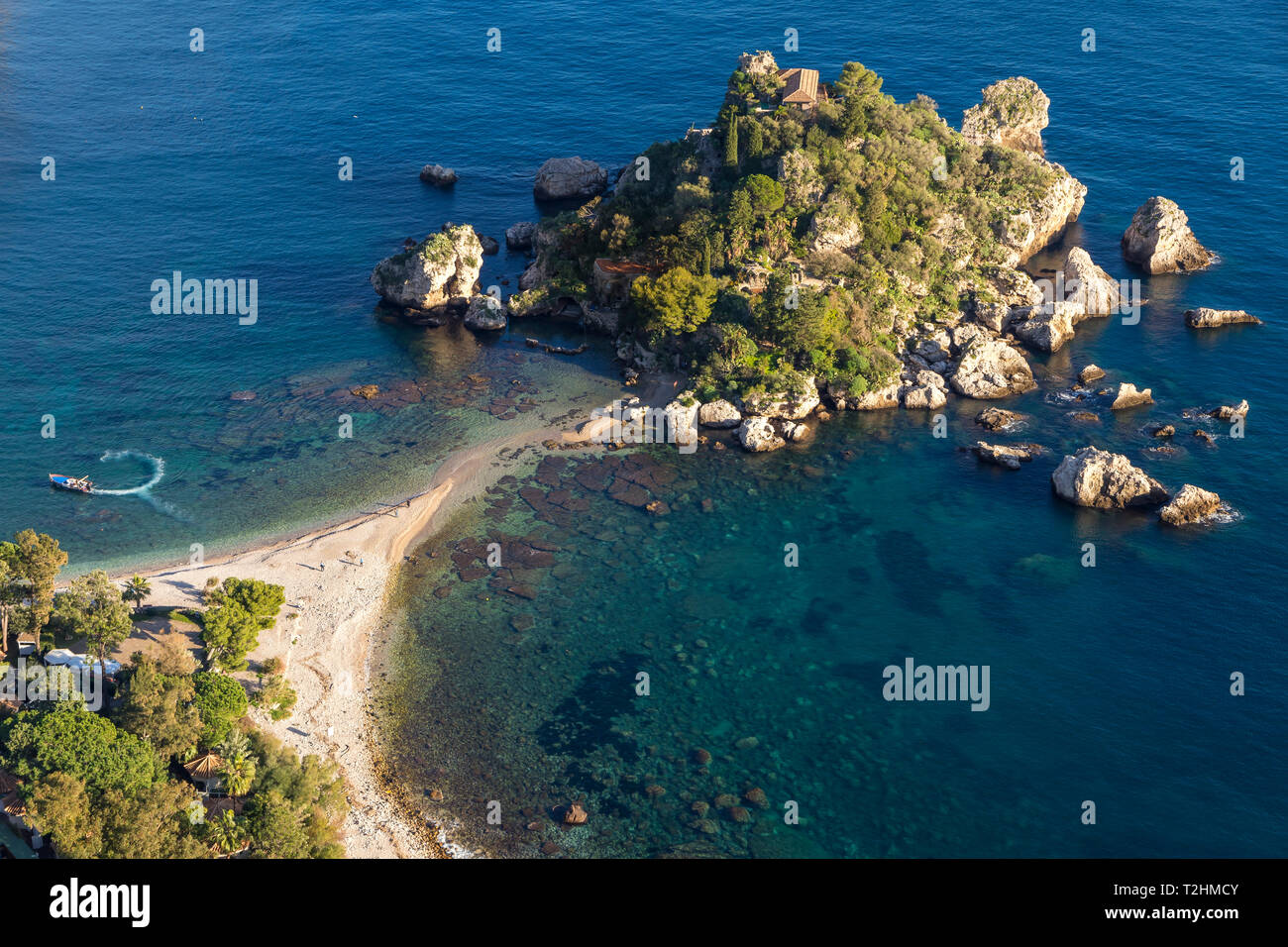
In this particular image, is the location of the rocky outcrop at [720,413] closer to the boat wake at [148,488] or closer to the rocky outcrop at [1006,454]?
the rocky outcrop at [1006,454]

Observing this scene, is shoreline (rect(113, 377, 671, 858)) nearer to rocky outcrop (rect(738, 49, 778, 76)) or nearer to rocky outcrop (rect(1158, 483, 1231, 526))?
rocky outcrop (rect(738, 49, 778, 76))

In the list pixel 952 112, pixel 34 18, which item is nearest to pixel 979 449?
pixel 952 112

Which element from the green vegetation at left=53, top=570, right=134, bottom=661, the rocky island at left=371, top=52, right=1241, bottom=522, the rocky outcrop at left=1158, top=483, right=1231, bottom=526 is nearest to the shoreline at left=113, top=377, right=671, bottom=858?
the green vegetation at left=53, top=570, right=134, bottom=661

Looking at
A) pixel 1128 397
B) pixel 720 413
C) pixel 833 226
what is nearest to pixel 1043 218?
pixel 1128 397

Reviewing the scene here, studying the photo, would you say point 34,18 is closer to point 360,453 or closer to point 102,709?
point 360,453

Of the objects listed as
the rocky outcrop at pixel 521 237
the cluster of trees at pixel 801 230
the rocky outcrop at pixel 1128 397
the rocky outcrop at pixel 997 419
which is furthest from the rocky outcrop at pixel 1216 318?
the rocky outcrop at pixel 521 237

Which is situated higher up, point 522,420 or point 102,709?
point 522,420

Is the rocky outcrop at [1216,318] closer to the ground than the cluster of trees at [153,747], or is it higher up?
higher up
